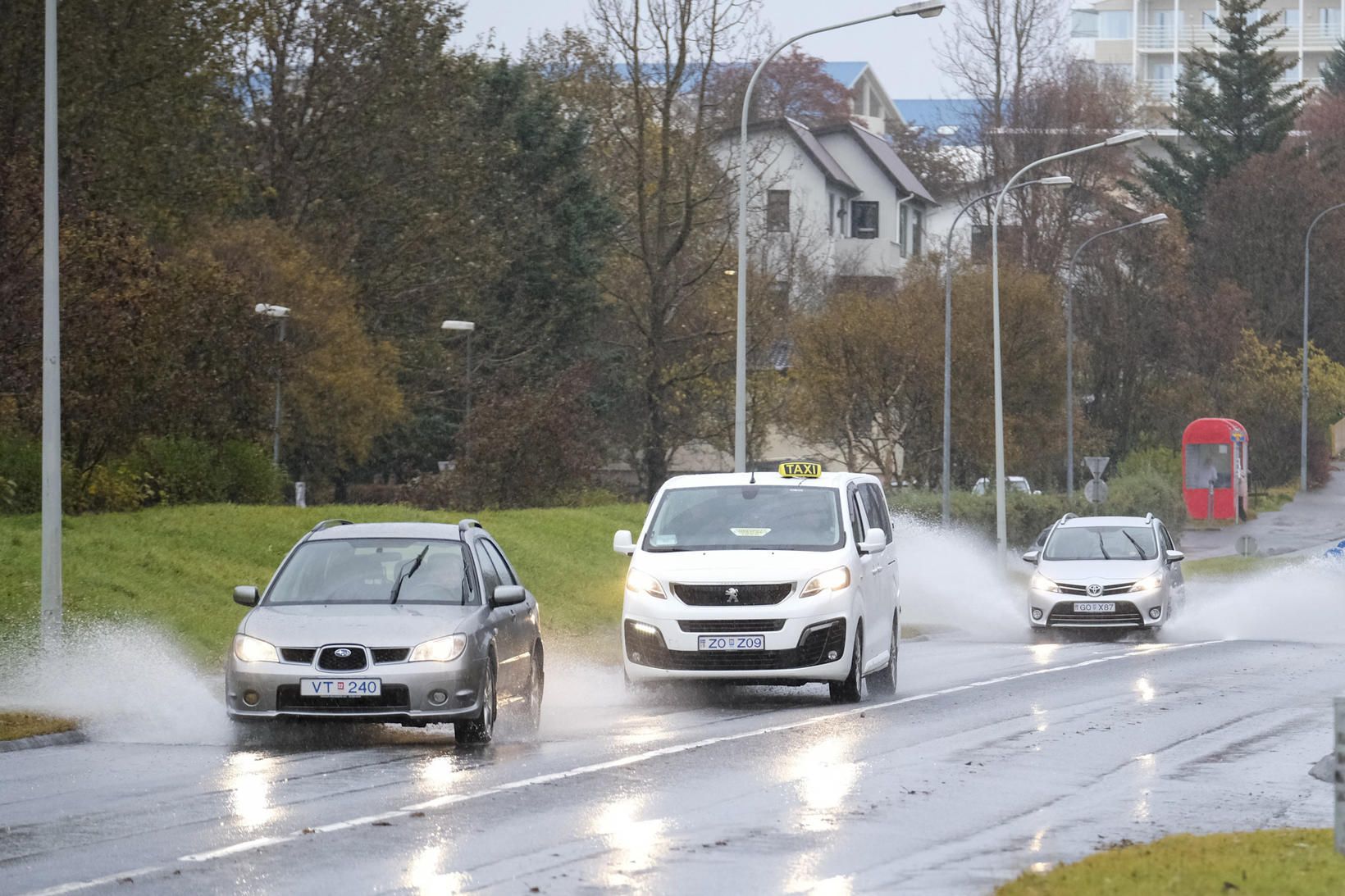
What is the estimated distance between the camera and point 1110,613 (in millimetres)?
30281

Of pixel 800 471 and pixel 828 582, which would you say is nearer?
pixel 828 582

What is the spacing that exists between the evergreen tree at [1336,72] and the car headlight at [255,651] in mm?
109054

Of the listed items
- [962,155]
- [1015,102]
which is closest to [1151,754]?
[1015,102]

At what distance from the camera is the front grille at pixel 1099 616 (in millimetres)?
30281

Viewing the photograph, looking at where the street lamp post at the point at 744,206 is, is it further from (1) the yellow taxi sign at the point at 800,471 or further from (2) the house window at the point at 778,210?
(2) the house window at the point at 778,210

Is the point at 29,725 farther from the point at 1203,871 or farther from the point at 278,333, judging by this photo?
the point at 278,333

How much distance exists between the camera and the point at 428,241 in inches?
2071

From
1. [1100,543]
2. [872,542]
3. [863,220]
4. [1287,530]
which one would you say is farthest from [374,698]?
[863,220]

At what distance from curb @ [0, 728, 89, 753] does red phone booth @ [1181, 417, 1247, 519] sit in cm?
5872

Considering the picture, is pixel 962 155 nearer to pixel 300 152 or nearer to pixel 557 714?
pixel 300 152

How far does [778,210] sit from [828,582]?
60044 mm

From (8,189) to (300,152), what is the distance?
24916 millimetres

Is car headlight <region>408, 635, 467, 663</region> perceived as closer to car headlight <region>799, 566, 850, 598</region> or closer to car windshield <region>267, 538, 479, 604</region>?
car windshield <region>267, 538, 479, 604</region>

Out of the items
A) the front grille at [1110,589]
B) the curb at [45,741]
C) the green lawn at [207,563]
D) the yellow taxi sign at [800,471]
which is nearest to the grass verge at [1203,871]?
the curb at [45,741]
